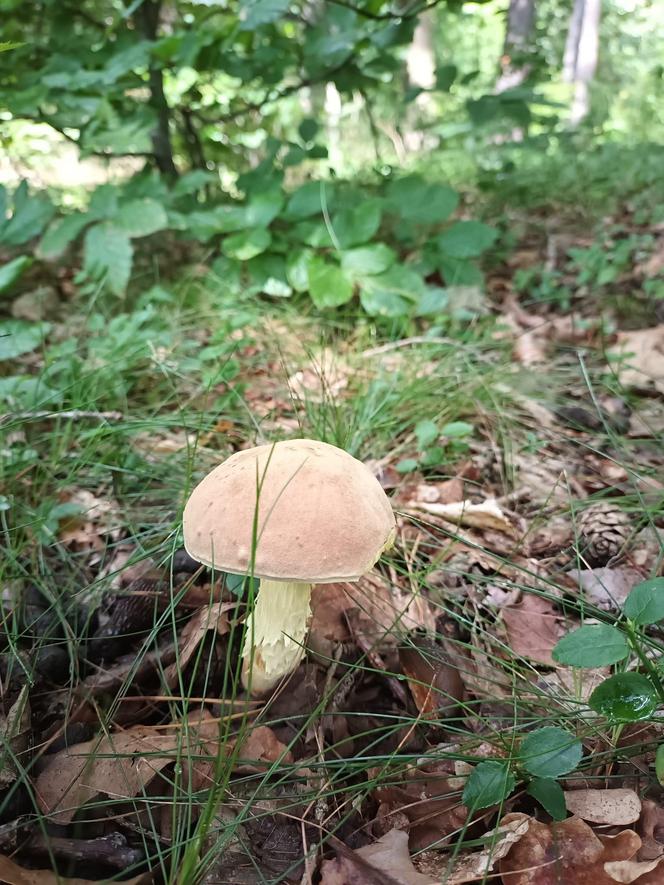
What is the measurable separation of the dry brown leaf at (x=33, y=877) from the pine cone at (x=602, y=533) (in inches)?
56.6

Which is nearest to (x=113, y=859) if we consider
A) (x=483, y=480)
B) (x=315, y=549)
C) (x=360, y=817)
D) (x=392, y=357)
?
(x=360, y=817)

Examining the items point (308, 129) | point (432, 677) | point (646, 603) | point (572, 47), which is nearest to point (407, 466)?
point (432, 677)

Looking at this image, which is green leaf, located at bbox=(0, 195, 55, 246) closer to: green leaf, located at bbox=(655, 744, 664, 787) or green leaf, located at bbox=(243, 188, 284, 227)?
green leaf, located at bbox=(243, 188, 284, 227)

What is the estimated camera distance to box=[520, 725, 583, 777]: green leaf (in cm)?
109

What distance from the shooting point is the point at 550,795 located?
43.4 inches

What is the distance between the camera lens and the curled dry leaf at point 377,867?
1087 millimetres

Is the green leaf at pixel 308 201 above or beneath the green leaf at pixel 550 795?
above

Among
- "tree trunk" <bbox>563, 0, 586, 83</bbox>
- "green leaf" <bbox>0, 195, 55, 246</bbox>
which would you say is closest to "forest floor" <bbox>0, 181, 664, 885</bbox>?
"green leaf" <bbox>0, 195, 55, 246</bbox>

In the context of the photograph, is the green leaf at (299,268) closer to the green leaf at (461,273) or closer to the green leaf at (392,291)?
the green leaf at (392,291)

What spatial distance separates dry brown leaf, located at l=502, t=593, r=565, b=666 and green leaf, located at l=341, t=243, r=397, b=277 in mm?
1842

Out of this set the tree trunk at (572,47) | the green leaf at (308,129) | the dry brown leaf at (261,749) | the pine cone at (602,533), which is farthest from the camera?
the tree trunk at (572,47)

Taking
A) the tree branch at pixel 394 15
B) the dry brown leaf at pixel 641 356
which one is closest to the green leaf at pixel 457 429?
the dry brown leaf at pixel 641 356

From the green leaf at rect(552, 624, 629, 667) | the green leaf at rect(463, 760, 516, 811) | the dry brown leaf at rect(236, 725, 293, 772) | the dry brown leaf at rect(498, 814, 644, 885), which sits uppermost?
the green leaf at rect(552, 624, 629, 667)

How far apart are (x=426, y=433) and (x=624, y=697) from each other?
1178 millimetres
